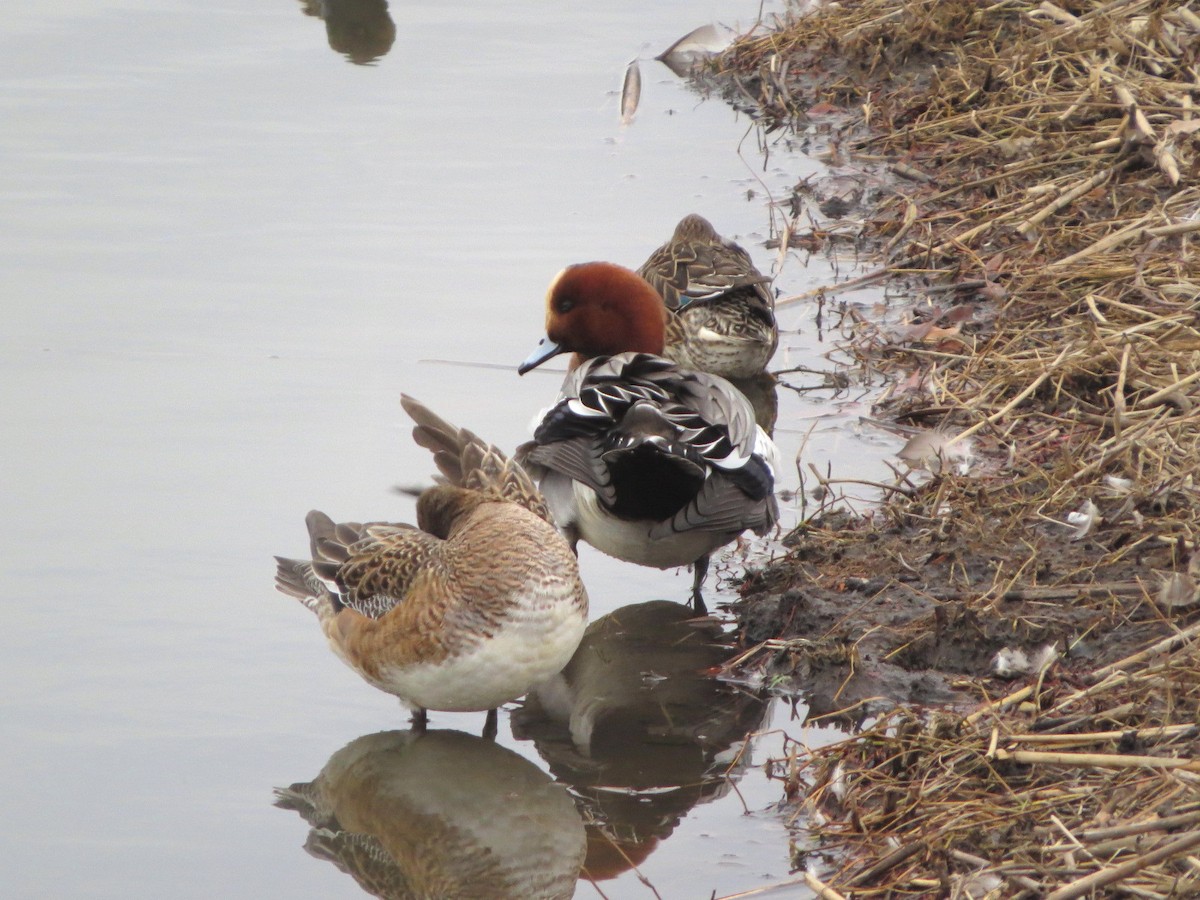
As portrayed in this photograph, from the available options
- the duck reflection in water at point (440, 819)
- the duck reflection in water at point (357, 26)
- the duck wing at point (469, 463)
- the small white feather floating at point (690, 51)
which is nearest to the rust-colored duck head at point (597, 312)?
the duck wing at point (469, 463)

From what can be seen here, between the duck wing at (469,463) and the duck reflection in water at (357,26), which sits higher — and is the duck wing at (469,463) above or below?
below

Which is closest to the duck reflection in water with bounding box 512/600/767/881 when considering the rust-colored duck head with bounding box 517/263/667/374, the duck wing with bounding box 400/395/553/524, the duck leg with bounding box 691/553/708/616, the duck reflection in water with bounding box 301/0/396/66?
the duck leg with bounding box 691/553/708/616

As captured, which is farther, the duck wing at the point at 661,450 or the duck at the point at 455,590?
the duck wing at the point at 661,450

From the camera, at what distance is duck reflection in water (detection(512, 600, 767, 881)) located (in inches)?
152

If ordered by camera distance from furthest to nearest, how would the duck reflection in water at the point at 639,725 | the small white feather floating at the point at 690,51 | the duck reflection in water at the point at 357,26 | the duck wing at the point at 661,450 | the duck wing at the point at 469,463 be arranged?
the small white feather floating at the point at 690,51
the duck reflection in water at the point at 357,26
the duck wing at the point at 661,450
the duck wing at the point at 469,463
the duck reflection in water at the point at 639,725

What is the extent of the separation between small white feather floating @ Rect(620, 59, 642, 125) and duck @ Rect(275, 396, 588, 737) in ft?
16.9

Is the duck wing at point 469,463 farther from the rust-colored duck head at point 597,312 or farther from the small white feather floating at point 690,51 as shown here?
the small white feather floating at point 690,51

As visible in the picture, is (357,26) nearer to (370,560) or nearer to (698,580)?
(698,580)

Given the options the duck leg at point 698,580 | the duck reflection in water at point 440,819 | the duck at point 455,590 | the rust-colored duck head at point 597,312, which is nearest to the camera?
the duck reflection in water at point 440,819

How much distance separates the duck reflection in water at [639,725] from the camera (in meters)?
3.85

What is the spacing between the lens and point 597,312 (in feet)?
20.1

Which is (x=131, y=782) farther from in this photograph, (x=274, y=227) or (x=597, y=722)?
(x=274, y=227)

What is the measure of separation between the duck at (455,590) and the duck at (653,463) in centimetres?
32

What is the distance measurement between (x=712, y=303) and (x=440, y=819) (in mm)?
3446
